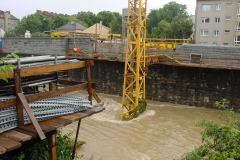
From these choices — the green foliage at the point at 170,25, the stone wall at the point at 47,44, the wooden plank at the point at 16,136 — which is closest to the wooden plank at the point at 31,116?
the wooden plank at the point at 16,136

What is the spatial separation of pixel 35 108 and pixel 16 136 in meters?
0.83

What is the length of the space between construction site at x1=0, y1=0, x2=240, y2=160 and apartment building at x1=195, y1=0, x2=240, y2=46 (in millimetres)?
17008

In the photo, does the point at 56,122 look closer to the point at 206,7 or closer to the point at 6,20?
the point at 206,7

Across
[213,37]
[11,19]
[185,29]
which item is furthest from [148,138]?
[11,19]

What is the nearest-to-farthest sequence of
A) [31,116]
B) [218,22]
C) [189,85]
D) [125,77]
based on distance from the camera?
[31,116] → [125,77] → [189,85] → [218,22]

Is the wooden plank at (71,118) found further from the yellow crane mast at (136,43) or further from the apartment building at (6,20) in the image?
the apartment building at (6,20)

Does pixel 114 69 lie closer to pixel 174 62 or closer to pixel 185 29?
pixel 174 62

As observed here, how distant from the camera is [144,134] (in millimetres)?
13789

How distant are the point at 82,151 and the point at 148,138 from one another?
372 cm

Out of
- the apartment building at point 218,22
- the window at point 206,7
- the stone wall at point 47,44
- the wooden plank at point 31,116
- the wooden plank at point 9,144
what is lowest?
the wooden plank at point 9,144

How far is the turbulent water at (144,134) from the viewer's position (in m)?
11.5

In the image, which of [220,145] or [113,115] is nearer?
[220,145]

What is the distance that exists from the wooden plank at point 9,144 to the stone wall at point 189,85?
52.2ft

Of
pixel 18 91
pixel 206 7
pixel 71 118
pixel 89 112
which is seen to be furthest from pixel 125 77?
pixel 206 7
